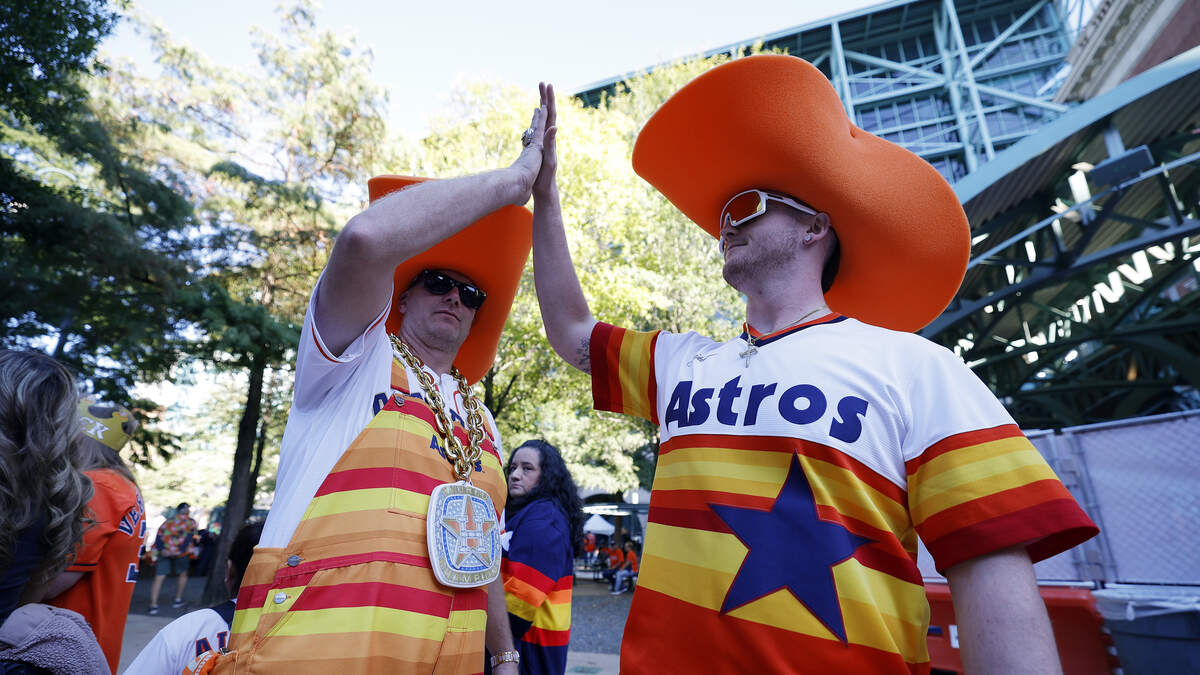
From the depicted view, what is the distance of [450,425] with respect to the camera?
184 centimetres

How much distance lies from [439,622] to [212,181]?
14.5 meters

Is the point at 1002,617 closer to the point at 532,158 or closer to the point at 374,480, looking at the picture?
the point at 374,480

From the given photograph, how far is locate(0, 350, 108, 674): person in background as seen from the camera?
1.47 metres

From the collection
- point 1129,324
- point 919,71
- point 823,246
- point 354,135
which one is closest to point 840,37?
point 919,71

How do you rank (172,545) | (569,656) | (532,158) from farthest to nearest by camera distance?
1. (172,545)
2. (569,656)
3. (532,158)

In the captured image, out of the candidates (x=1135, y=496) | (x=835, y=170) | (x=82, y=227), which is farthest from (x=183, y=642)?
(x=82, y=227)

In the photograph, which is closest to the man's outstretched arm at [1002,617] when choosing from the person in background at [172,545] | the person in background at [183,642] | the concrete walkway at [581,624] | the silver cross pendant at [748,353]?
the silver cross pendant at [748,353]

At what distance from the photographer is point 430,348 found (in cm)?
214

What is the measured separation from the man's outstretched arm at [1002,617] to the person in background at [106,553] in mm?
2952

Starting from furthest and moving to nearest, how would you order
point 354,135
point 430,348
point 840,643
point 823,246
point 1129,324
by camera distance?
point 354,135
point 1129,324
point 430,348
point 823,246
point 840,643

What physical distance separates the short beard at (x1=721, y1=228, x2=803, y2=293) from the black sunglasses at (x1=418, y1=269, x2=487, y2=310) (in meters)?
1.00

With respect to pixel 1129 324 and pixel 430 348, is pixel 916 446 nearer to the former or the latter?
pixel 430 348

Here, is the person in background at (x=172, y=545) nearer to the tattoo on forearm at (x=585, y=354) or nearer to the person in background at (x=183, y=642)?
the person in background at (x=183, y=642)

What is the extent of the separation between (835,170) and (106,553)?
331cm
